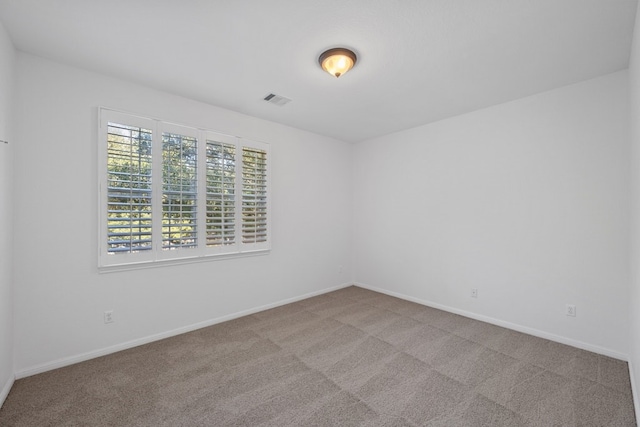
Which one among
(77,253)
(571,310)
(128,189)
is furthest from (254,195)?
(571,310)

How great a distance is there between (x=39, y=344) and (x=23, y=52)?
2.46m

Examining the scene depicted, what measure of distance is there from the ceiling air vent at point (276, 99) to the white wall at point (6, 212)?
2.05m

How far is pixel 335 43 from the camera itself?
7.25ft

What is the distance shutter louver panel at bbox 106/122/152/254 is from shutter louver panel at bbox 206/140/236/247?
2.11ft

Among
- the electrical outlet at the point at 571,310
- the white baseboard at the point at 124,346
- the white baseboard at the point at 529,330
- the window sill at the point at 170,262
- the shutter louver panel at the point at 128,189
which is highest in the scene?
the shutter louver panel at the point at 128,189

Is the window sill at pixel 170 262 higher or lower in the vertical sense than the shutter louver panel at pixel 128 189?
lower

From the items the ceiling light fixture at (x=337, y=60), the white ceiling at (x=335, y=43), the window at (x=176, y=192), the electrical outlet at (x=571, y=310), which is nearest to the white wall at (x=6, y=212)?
the white ceiling at (x=335, y=43)

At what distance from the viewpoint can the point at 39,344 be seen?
2406 millimetres

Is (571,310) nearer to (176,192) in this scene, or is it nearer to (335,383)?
(335,383)

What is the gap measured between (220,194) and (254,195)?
0.49 meters

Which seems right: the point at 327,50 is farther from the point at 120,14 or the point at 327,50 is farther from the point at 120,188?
the point at 120,188

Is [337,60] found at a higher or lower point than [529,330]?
higher

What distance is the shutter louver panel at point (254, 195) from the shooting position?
375 cm

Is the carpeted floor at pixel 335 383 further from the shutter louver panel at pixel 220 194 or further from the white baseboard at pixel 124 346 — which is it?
the shutter louver panel at pixel 220 194
